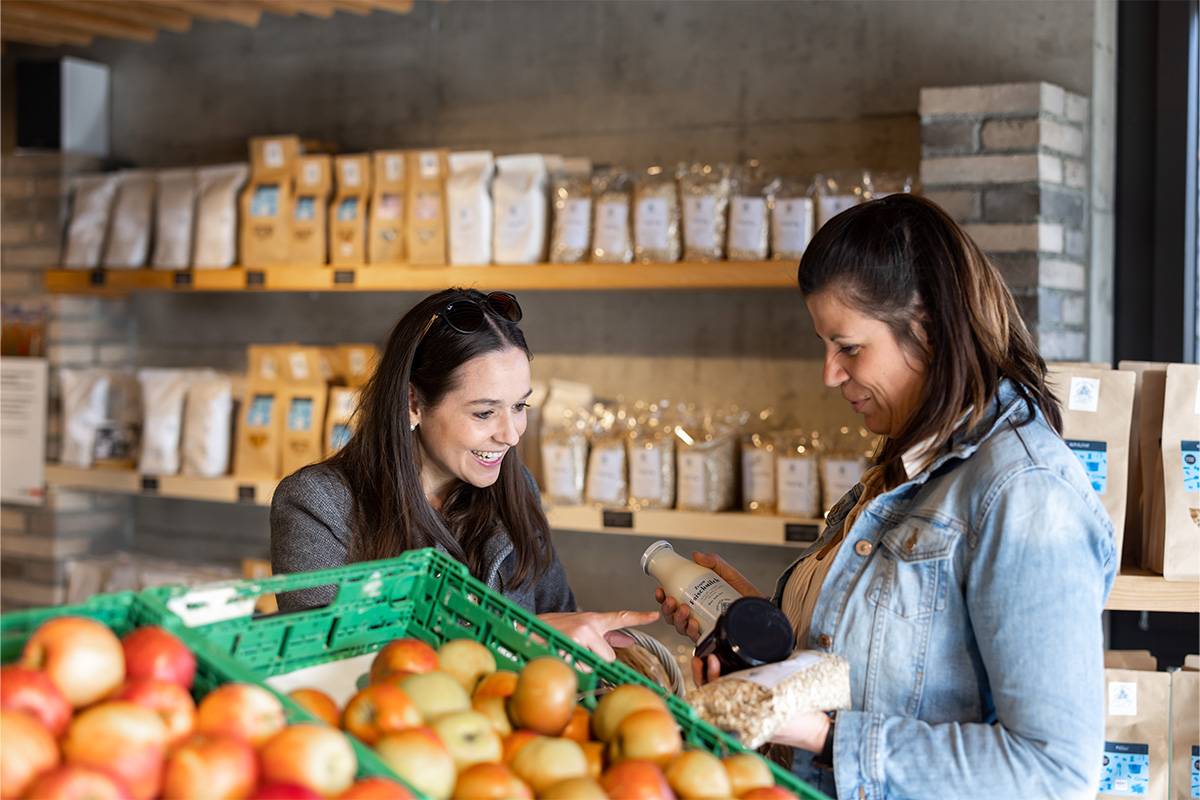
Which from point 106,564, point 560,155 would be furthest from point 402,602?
point 106,564

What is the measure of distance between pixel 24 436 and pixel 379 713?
3.58 m

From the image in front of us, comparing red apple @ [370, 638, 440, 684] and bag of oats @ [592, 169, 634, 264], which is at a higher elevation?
bag of oats @ [592, 169, 634, 264]

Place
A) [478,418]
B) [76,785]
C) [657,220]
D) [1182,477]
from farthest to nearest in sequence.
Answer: [657,220] → [1182,477] → [478,418] → [76,785]

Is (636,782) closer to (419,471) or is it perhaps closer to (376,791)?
(376,791)

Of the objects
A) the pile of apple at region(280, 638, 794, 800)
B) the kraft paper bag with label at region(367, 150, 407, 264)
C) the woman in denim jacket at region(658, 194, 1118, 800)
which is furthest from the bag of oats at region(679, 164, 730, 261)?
the pile of apple at region(280, 638, 794, 800)

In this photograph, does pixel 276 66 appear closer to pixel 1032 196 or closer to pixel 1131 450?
pixel 1032 196

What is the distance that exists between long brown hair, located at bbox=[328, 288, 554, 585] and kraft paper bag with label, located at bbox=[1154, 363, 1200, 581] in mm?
1151

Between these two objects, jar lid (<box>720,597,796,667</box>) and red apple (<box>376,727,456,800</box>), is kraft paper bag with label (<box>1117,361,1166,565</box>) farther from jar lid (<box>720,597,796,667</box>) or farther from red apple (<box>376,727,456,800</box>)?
red apple (<box>376,727,456,800</box>)

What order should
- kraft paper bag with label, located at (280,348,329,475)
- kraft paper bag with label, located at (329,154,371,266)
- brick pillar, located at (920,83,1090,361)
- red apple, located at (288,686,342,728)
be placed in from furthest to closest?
kraft paper bag with label, located at (280,348,329,475) → kraft paper bag with label, located at (329,154,371,266) → brick pillar, located at (920,83,1090,361) → red apple, located at (288,686,342,728)

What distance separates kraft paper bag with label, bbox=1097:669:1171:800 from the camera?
6.16 feet

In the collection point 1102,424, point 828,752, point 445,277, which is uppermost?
A: point 445,277

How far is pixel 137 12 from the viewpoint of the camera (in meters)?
3.44

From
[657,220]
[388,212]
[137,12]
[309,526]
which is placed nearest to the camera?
[309,526]

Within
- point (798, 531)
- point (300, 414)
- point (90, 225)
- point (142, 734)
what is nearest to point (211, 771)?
point (142, 734)
